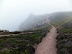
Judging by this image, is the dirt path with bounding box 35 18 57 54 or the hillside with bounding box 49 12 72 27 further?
the hillside with bounding box 49 12 72 27

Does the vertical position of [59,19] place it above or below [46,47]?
above

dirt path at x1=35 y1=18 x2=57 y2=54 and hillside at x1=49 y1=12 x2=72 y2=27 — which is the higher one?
hillside at x1=49 y1=12 x2=72 y2=27

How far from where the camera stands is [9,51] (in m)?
20.5

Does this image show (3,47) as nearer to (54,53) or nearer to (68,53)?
(54,53)

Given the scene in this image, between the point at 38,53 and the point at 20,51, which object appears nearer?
the point at 20,51

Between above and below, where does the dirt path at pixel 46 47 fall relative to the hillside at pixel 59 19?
below

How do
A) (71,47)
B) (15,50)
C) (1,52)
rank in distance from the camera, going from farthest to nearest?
(71,47)
(15,50)
(1,52)

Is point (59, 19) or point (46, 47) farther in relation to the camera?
point (59, 19)

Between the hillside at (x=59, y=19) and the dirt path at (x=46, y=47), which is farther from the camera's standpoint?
the hillside at (x=59, y=19)

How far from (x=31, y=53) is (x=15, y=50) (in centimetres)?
471

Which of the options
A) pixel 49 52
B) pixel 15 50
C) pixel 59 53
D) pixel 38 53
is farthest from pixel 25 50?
pixel 59 53

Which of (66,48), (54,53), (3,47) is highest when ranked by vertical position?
(3,47)

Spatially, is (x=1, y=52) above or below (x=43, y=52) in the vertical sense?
above

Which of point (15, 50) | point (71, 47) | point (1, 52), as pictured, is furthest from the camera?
point (71, 47)
